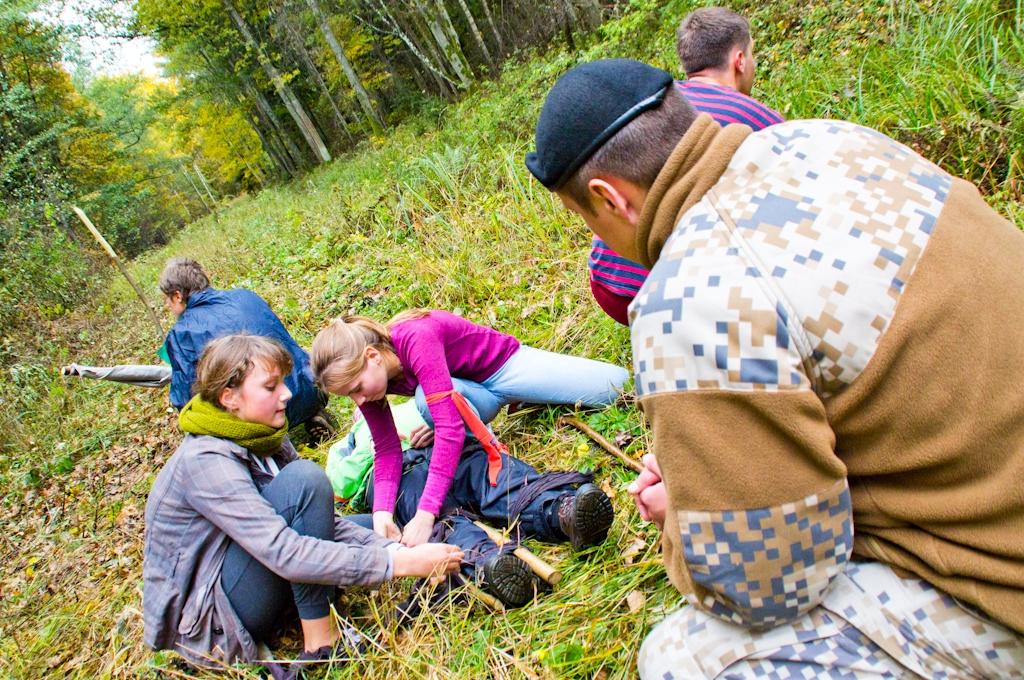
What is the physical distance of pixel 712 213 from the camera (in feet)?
3.67

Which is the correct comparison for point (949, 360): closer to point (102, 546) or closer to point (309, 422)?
point (309, 422)

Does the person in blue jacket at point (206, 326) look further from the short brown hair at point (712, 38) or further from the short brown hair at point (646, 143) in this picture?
the short brown hair at point (646, 143)

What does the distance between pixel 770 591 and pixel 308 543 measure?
172 centimetres

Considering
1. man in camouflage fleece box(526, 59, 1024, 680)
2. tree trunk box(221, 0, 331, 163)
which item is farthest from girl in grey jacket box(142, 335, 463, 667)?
tree trunk box(221, 0, 331, 163)

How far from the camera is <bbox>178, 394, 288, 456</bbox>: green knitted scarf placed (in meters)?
2.38

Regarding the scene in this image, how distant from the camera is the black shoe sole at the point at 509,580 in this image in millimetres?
2172

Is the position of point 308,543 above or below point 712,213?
below

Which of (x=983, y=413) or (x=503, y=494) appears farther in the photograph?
Answer: (x=503, y=494)

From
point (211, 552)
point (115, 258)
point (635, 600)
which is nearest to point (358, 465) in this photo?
point (211, 552)

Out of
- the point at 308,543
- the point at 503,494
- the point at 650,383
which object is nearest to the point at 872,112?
the point at 503,494

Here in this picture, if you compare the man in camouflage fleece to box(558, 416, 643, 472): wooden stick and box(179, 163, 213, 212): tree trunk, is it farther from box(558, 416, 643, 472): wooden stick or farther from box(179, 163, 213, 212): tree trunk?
box(179, 163, 213, 212): tree trunk

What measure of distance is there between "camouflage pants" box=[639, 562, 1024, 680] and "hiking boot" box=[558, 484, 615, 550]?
880mm

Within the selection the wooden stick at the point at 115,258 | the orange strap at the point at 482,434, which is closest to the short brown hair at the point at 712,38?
the orange strap at the point at 482,434

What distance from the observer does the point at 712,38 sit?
3.10 m
